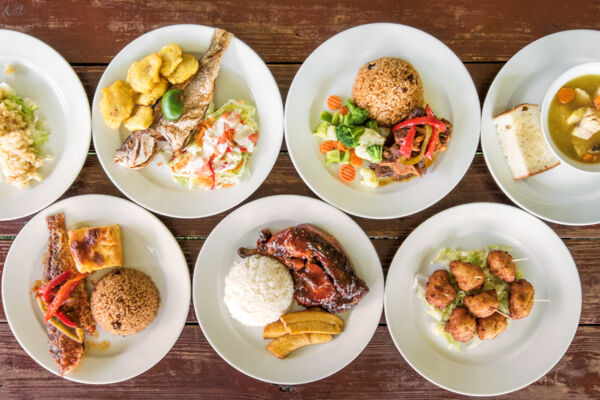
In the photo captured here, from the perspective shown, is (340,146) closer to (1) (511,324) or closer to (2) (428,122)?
(2) (428,122)

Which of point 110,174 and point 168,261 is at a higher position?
point 110,174

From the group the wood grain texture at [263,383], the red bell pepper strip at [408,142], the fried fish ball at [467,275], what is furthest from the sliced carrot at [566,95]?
the wood grain texture at [263,383]

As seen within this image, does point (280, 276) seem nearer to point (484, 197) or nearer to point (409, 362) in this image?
point (409, 362)

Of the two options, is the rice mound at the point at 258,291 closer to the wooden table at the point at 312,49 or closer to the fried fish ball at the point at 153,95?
the wooden table at the point at 312,49

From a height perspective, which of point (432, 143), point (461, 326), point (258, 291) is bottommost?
point (258, 291)

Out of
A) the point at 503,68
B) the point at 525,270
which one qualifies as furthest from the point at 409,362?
the point at 503,68

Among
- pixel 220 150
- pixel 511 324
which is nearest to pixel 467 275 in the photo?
pixel 511 324
